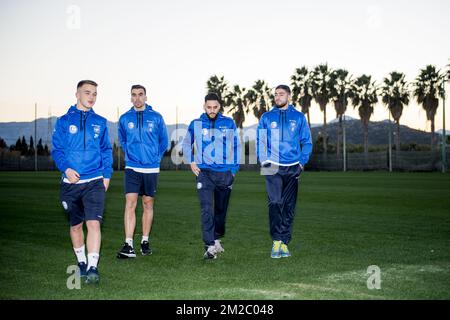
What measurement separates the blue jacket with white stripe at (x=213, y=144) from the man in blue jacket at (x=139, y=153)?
54 centimetres

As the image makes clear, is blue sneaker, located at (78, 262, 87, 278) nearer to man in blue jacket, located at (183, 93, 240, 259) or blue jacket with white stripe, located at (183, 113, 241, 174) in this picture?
man in blue jacket, located at (183, 93, 240, 259)

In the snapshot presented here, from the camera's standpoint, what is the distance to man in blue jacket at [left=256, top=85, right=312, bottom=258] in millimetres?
8359

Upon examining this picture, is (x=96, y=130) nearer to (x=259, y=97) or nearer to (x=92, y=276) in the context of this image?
(x=92, y=276)

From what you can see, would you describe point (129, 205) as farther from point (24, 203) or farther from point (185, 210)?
point (24, 203)

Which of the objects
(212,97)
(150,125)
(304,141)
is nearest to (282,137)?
(304,141)

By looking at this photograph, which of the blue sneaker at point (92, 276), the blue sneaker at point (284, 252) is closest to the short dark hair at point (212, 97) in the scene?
the blue sneaker at point (284, 252)

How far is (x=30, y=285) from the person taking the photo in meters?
6.14

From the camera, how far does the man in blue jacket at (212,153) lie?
336 inches

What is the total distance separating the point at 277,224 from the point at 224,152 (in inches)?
53.5

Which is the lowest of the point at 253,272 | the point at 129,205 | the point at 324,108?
the point at 253,272

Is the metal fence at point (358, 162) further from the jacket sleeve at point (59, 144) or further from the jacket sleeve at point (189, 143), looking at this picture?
the jacket sleeve at point (59, 144)

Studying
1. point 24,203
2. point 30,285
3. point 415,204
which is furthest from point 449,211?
point 24,203

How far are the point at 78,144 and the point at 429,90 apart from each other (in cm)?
Answer: 7097

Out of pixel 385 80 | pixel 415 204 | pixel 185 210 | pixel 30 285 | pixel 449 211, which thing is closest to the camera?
pixel 30 285
